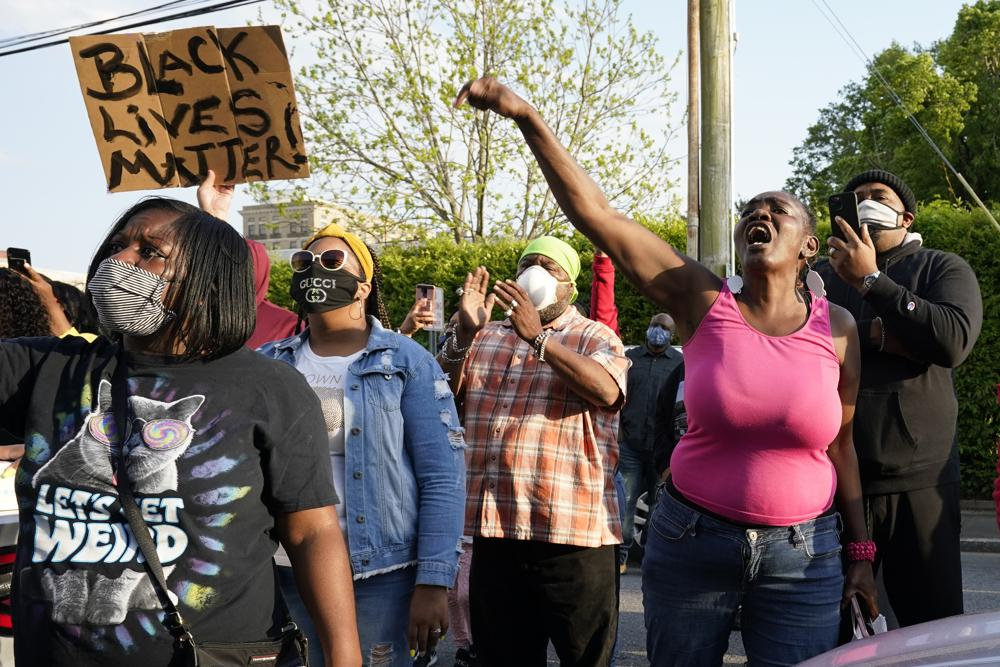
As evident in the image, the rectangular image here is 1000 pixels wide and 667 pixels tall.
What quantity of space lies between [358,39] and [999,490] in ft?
54.1

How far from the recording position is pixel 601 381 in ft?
12.8

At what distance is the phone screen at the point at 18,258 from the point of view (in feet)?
→ 10.3

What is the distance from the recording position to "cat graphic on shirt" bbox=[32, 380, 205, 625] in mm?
1882

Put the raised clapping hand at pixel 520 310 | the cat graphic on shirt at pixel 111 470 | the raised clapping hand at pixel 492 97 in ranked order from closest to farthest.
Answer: the cat graphic on shirt at pixel 111 470, the raised clapping hand at pixel 492 97, the raised clapping hand at pixel 520 310

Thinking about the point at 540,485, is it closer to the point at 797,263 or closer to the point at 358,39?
the point at 797,263

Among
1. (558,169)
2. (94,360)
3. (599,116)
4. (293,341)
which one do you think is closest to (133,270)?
(94,360)

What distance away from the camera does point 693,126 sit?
10.8 metres

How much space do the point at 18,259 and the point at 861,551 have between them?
2797 millimetres

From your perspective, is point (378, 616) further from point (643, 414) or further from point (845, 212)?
point (643, 414)

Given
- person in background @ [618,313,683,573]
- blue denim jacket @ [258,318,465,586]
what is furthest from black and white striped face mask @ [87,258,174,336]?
person in background @ [618,313,683,573]

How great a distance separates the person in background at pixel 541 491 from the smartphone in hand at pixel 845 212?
0.98m

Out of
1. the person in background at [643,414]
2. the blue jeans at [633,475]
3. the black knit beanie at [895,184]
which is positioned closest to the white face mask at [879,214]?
the black knit beanie at [895,184]

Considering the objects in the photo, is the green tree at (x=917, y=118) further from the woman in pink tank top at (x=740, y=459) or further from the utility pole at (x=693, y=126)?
the woman in pink tank top at (x=740, y=459)

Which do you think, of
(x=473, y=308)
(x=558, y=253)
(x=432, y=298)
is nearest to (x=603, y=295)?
(x=432, y=298)
